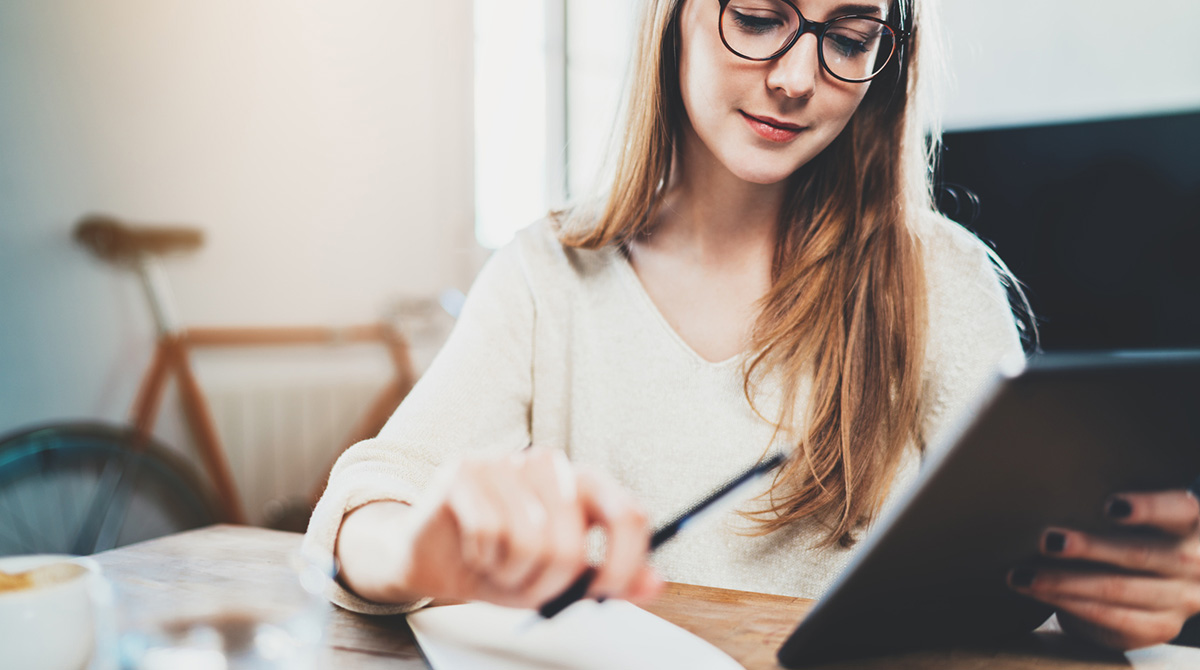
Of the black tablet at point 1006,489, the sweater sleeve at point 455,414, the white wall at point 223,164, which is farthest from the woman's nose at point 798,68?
Answer: the white wall at point 223,164

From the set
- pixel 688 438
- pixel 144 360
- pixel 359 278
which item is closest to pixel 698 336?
pixel 688 438

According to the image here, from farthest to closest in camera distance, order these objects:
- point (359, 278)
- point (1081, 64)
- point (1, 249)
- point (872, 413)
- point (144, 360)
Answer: point (359, 278), point (1081, 64), point (144, 360), point (1, 249), point (872, 413)

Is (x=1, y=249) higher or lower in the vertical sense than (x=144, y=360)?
higher

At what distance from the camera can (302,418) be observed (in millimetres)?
2334

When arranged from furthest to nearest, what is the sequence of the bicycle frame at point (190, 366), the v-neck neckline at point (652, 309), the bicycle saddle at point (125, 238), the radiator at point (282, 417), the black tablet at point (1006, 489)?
1. the radiator at point (282, 417)
2. the bicycle frame at point (190, 366)
3. the bicycle saddle at point (125, 238)
4. the v-neck neckline at point (652, 309)
5. the black tablet at point (1006, 489)

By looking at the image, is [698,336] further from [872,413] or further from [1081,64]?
[1081,64]

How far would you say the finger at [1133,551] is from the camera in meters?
0.41

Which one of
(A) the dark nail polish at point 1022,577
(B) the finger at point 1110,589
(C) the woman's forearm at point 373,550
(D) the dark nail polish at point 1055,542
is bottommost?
(C) the woman's forearm at point 373,550

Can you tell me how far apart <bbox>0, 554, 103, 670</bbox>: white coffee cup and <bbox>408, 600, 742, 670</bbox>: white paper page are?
17 centimetres

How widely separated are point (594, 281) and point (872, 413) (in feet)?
1.09

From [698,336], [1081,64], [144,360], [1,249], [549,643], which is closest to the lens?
[549,643]

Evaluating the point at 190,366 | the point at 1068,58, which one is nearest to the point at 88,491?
the point at 190,366

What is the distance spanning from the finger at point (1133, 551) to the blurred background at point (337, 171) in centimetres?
68

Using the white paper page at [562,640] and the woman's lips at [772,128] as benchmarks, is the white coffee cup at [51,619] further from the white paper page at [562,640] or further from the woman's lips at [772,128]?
the woman's lips at [772,128]
